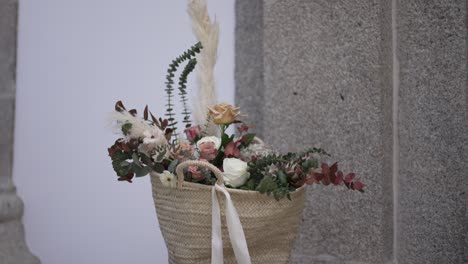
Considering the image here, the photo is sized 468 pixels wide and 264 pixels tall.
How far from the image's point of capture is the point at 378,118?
1.63 meters

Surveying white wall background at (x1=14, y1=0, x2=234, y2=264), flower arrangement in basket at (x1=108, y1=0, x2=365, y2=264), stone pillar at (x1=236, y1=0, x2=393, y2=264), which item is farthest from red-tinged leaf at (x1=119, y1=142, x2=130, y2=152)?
white wall background at (x1=14, y1=0, x2=234, y2=264)

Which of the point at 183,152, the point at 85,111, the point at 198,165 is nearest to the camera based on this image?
the point at 198,165

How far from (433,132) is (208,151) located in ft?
2.93

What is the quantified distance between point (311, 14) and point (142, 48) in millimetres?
859

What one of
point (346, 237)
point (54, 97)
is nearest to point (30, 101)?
point (54, 97)

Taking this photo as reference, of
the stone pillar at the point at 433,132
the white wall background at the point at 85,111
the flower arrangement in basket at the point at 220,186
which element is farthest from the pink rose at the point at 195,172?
the white wall background at the point at 85,111

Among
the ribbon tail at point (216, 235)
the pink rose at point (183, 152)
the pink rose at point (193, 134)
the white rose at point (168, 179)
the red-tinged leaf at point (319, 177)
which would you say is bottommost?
the ribbon tail at point (216, 235)

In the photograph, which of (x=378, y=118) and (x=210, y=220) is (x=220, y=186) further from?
(x=378, y=118)

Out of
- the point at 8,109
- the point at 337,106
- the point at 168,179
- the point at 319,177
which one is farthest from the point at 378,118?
the point at 8,109

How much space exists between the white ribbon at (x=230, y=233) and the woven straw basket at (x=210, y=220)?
22 mm

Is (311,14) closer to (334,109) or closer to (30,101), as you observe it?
(334,109)

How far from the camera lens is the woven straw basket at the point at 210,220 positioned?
113 centimetres

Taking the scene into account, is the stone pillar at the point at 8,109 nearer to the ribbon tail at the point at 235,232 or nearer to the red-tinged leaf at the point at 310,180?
the ribbon tail at the point at 235,232

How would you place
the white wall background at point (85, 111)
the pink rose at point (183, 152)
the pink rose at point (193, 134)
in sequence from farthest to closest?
the white wall background at point (85, 111), the pink rose at point (193, 134), the pink rose at point (183, 152)
